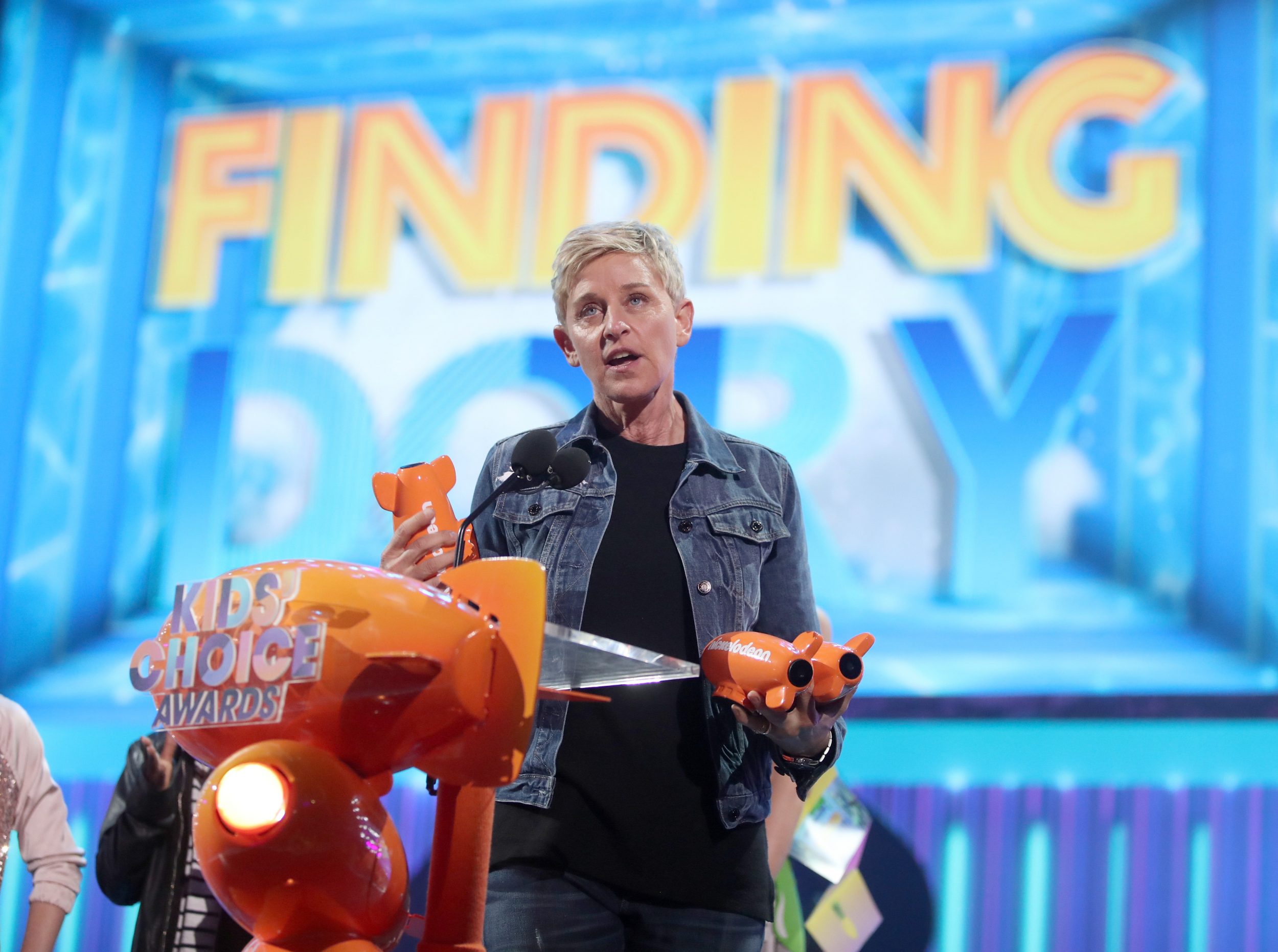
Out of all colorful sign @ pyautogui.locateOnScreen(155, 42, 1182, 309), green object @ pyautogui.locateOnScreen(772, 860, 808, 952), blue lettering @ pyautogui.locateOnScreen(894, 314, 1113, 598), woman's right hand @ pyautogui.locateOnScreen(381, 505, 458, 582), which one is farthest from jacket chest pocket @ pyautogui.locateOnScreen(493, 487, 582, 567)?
colorful sign @ pyautogui.locateOnScreen(155, 42, 1182, 309)

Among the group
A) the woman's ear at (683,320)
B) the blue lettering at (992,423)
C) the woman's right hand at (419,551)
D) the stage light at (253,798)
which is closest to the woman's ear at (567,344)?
the woman's ear at (683,320)

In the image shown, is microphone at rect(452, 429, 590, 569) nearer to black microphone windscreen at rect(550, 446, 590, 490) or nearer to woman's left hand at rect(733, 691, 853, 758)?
black microphone windscreen at rect(550, 446, 590, 490)

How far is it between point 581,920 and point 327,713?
1.81 ft

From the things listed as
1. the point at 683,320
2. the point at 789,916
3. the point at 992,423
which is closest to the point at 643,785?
the point at 683,320

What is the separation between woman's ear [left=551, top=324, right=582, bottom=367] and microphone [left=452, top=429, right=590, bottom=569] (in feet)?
1.47

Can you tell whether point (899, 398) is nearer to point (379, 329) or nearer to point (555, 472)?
point (379, 329)

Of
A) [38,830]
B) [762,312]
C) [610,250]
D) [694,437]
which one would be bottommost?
[38,830]

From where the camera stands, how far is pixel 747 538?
5.50 feet

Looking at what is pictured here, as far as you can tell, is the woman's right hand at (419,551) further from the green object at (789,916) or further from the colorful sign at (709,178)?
the colorful sign at (709,178)

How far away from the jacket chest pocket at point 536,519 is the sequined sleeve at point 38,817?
1207mm

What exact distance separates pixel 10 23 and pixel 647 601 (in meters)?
4.14

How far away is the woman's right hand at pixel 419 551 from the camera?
1437 millimetres

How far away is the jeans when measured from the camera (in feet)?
4.75

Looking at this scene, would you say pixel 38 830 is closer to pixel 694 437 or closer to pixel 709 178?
pixel 694 437
